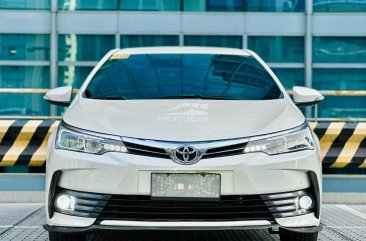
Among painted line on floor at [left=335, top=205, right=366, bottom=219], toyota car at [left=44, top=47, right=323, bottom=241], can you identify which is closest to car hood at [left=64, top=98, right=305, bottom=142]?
toyota car at [left=44, top=47, right=323, bottom=241]


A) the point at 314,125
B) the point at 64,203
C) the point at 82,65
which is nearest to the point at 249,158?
the point at 64,203

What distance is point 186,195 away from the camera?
3914 mm

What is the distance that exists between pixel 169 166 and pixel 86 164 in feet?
1.68

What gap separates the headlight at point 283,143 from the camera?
158 inches

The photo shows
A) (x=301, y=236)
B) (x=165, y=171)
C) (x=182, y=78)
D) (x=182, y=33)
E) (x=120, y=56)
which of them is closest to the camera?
(x=165, y=171)

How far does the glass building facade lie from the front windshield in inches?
557

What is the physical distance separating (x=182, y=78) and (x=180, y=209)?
1.41m

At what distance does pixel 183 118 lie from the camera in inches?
165

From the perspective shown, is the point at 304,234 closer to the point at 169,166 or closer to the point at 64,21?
the point at 169,166

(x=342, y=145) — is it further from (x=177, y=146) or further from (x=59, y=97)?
(x=177, y=146)

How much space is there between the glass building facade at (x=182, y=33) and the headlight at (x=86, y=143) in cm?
1557

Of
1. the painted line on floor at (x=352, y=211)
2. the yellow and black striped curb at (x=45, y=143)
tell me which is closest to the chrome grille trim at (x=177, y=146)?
the painted line on floor at (x=352, y=211)

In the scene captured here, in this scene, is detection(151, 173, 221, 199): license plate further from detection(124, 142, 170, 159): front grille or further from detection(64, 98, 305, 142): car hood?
detection(64, 98, 305, 142): car hood

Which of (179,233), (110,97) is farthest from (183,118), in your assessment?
(179,233)
